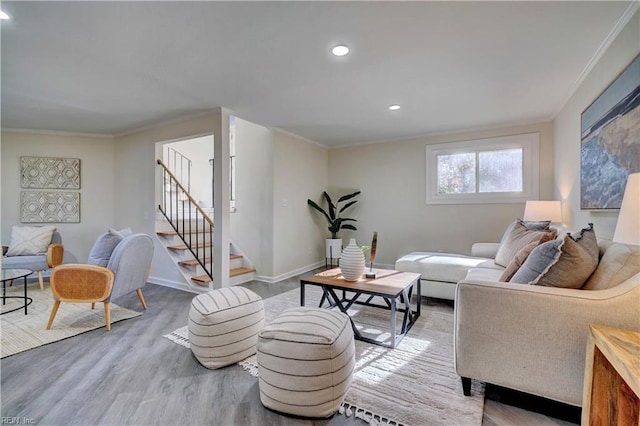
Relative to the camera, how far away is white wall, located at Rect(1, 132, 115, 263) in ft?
14.4

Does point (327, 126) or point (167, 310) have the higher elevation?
point (327, 126)

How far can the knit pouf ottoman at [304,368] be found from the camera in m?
1.46

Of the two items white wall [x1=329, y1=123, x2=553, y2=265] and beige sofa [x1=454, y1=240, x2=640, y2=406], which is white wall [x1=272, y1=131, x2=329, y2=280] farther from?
beige sofa [x1=454, y1=240, x2=640, y2=406]

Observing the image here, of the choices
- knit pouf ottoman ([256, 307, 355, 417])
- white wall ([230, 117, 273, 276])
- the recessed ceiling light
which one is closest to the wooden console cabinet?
knit pouf ottoman ([256, 307, 355, 417])

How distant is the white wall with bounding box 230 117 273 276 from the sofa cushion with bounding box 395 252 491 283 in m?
2.12

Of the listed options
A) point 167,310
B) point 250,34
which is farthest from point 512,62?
point 167,310

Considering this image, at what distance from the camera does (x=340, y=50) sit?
2168 mm

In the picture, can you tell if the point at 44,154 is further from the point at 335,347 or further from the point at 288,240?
the point at 335,347

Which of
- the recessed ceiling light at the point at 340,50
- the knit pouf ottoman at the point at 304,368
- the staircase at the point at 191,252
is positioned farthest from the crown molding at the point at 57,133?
the knit pouf ottoman at the point at 304,368

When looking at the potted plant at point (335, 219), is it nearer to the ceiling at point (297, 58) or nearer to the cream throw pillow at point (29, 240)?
the ceiling at point (297, 58)

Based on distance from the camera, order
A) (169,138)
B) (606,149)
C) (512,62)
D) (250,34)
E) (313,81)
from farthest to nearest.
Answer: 1. (169,138)
2. (313,81)
3. (512,62)
4. (606,149)
5. (250,34)

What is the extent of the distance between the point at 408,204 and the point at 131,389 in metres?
4.44

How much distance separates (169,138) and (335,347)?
3919 mm

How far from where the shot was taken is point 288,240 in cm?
468
